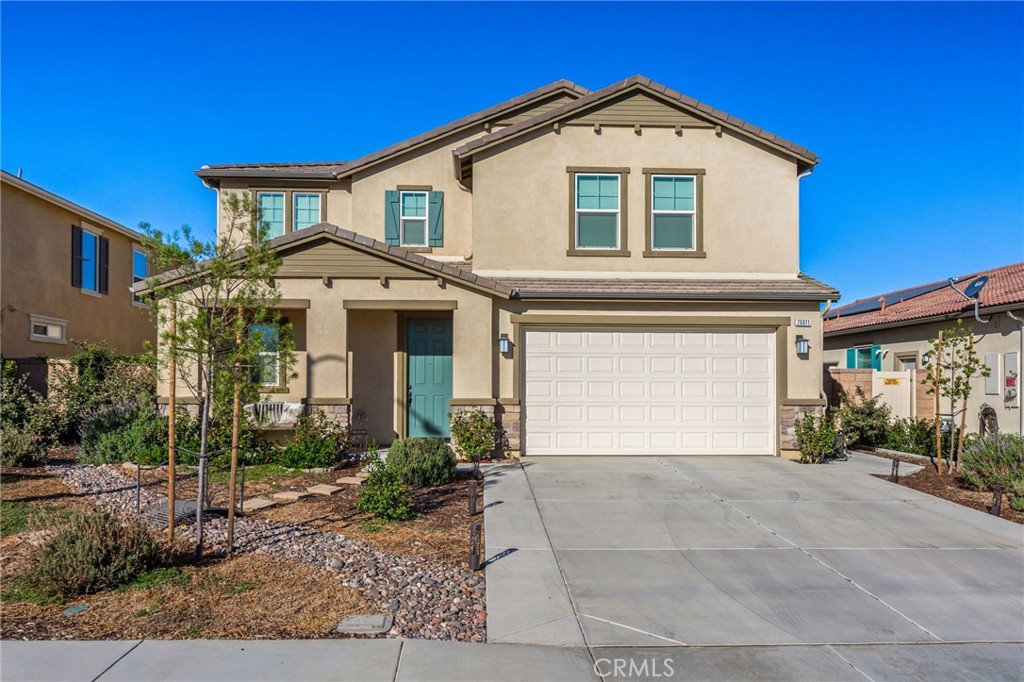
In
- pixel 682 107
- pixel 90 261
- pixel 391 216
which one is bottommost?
pixel 90 261

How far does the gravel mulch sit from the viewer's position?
495cm

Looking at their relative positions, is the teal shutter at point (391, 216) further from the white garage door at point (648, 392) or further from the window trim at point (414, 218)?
the white garage door at point (648, 392)

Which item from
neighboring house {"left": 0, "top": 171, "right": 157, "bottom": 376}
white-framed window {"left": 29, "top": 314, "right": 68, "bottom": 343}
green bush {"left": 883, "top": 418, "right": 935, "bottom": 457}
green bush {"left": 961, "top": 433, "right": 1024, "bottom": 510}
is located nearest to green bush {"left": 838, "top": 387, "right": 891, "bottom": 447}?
green bush {"left": 883, "top": 418, "right": 935, "bottom": 457}

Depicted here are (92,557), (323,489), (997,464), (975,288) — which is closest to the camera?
(92,557)

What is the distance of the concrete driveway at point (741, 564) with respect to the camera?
4.99 m

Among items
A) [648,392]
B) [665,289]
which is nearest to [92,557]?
[648,392]

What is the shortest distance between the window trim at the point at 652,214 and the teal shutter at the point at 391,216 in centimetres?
525

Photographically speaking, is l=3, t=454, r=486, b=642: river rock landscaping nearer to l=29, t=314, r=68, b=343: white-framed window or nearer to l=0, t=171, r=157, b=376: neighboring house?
l=0, t=171, r=157, b=376: neighboring house

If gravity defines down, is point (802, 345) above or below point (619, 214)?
below

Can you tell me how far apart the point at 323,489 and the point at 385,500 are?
1.76 metres

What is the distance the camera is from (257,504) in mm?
8094

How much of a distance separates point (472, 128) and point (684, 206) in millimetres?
5073

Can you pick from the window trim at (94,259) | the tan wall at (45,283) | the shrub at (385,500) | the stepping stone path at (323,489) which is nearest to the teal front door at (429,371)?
the stepping stone path at (323,489)

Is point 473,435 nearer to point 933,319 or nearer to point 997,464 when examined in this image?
point 997,464
